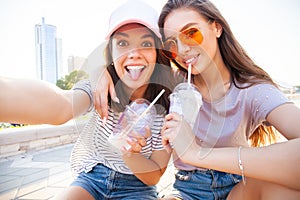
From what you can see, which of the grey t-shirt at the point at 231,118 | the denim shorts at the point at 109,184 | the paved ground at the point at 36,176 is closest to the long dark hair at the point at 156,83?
the grey t-shirt at the point at 231,118

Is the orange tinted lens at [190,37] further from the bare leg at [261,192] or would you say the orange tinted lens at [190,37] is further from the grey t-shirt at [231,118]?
the bare leg at [261,192]

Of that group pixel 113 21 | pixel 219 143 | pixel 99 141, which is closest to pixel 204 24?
pixel 113 21

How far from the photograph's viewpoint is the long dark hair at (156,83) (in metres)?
1.06

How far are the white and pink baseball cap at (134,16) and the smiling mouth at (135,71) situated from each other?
15 cm

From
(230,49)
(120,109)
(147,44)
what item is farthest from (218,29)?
(120,109)

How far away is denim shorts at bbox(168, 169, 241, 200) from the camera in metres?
1.17

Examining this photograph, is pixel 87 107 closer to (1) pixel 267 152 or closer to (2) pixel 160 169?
(2) pixel 160 169

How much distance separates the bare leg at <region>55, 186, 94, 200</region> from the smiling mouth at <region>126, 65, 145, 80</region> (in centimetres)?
62

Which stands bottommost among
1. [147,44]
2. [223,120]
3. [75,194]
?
[75,194]

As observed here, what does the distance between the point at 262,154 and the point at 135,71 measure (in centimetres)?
54

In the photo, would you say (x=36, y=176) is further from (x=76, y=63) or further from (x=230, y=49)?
(x=230, y=49)

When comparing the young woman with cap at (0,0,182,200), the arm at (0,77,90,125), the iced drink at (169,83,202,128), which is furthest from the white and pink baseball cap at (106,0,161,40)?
the arm at (0,77,90,125)

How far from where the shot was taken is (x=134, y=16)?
1.03 m

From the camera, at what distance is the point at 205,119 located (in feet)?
4.08
